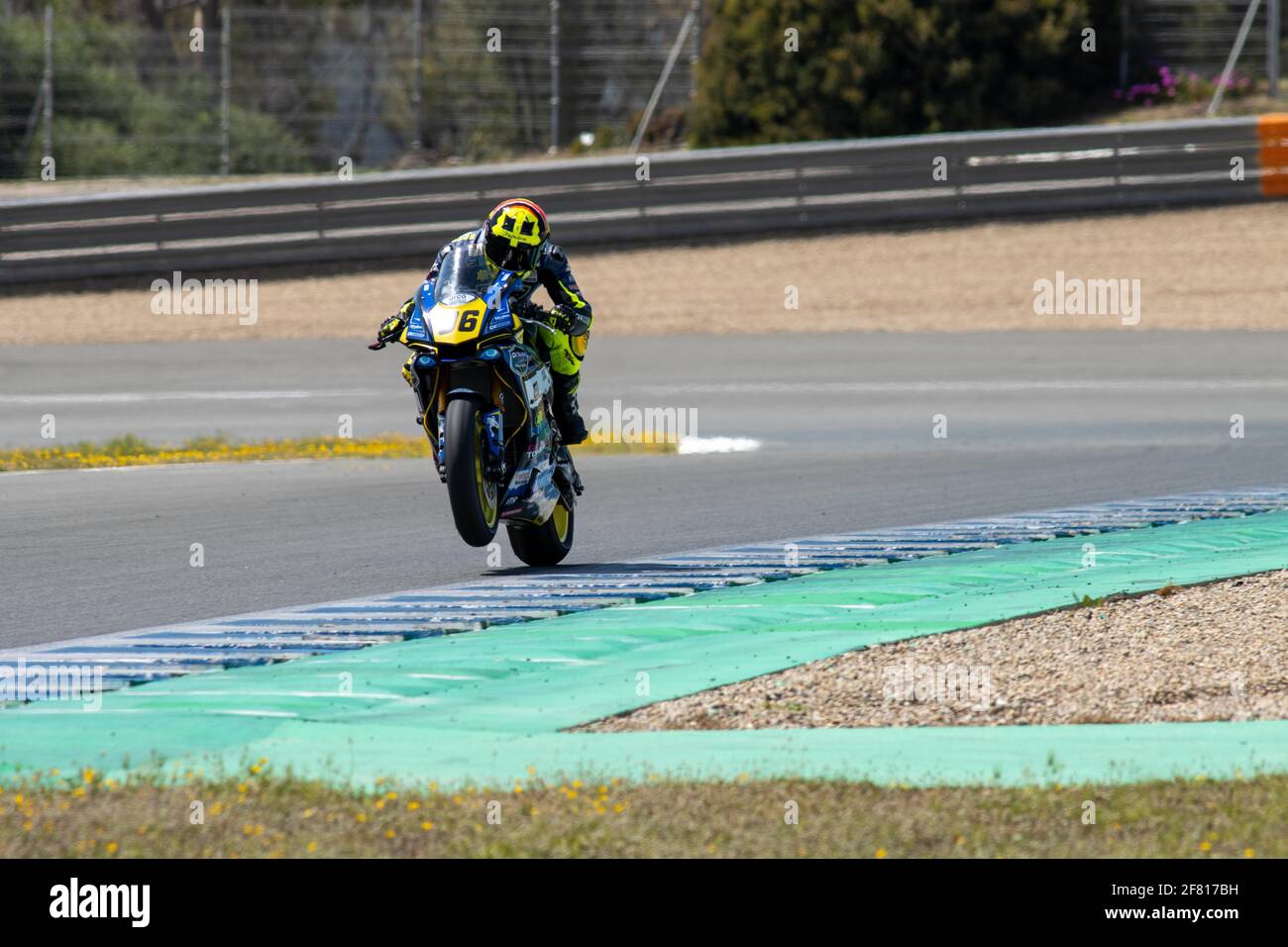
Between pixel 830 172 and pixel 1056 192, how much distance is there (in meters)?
3.02

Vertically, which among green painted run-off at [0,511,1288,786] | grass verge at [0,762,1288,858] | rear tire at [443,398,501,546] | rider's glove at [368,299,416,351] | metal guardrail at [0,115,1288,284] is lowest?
grass verge at [0,762,1288,858]

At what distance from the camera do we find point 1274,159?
2569 centimetres

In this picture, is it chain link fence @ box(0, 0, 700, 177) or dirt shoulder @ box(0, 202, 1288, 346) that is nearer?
dirt shoulder @ box(0, 202, 1288, 346)

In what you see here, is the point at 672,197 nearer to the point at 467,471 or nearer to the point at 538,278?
the point at 538,278

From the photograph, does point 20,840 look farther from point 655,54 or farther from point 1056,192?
point 655,54

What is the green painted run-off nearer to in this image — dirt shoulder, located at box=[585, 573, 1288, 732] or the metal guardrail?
dirt shoulder, located at box=[585, 573, 1288, 732]

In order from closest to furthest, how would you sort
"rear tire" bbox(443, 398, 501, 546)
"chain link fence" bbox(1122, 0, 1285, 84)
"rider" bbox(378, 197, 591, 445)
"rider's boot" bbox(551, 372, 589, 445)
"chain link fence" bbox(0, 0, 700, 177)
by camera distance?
"rear tire" bbox(443, 398, 501, 546) → "rider" bbox(378, 197, 591, 445) → "rider's boot" bbox(551, 372, 589, 445) → "chain link fence" bbox(0, 0, 700, 177) → "chain link fence" bbox(1122, 0, 1285, 84)

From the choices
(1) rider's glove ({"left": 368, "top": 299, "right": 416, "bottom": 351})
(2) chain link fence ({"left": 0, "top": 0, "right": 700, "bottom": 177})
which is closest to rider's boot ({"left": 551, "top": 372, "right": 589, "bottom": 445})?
(1) rider's glove ({"left": 368, "top": 299, "right": 416, "bottom": 351})

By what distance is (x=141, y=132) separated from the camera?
1128 inches

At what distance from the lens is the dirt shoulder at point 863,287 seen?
22.7m

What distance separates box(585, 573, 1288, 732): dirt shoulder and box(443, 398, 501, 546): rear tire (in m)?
2.10

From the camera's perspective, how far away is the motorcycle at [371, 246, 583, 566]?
8.97 meters

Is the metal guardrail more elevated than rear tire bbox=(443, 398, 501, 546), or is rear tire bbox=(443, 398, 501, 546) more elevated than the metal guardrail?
the metal guardrail
